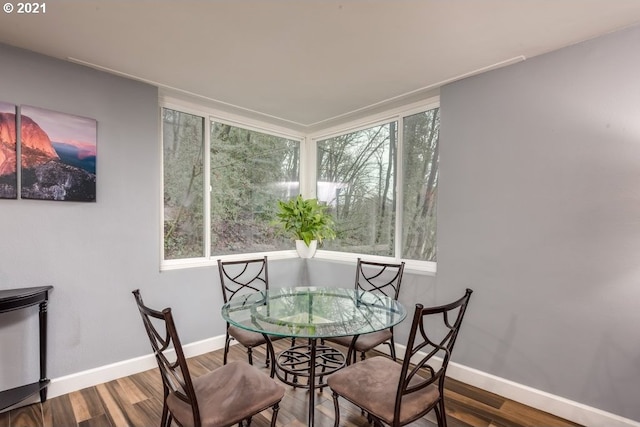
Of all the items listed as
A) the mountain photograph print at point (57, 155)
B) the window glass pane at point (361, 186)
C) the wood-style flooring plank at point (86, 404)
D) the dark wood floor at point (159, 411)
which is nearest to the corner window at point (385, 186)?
the window glass pane at point (361, 186)

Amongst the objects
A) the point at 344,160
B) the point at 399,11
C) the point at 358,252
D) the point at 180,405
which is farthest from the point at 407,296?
the point at 399,11

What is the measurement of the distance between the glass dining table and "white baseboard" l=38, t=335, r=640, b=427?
100cm

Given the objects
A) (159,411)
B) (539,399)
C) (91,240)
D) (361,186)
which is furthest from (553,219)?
(91,240)

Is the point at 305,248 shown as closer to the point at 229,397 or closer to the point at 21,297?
the point at 229,397

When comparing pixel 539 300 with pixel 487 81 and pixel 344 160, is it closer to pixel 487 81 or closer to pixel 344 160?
pixel 487 81

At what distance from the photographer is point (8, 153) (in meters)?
2.05

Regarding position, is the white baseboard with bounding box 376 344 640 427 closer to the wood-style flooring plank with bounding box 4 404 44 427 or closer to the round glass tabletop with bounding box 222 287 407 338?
the round glass tabletop with bounding box 222 287 407 338

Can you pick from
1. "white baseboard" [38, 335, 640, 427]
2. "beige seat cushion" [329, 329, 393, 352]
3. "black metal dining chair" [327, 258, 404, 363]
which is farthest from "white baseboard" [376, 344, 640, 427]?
"beige seat cushion" [329, 329, 393, 352]

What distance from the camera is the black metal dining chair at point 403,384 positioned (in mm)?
1387

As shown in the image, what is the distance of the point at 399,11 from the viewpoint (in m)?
1.69

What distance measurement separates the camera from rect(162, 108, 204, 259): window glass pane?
116 inches

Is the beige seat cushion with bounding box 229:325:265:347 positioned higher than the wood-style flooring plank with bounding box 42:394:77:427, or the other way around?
the beige seat cushion with bounding box 229:325:265:347

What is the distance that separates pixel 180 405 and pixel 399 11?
2373 millimetres

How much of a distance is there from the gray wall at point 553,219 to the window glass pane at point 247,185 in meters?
2.11
